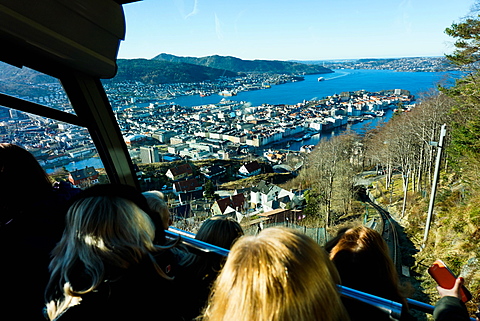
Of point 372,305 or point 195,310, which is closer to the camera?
point 372,305

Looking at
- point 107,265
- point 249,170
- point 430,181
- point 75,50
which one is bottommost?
point 249,170

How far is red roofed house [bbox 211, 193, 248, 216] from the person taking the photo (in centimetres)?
1076

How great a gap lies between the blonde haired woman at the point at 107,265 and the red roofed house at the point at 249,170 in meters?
17.4

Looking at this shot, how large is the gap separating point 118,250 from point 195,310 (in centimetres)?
36

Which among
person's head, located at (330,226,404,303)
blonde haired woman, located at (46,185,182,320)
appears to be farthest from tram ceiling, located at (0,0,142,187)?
person's head, located at (330,226,404,303)

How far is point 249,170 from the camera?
1823cm

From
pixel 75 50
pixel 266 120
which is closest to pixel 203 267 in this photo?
pixel 75 50

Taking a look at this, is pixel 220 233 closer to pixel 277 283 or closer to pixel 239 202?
pixel 277 283

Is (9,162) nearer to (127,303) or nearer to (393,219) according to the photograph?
(127,303)

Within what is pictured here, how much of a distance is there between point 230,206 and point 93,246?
→ 35.1 ft

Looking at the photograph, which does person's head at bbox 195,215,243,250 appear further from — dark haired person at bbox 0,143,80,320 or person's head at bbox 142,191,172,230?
dark haired person at bbox 0,143,80,320

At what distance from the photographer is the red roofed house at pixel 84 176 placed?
1.69 metres

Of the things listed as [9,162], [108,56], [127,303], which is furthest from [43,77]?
[127,303]

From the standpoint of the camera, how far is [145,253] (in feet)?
2.42
